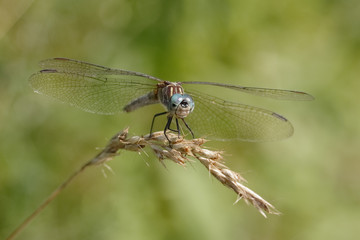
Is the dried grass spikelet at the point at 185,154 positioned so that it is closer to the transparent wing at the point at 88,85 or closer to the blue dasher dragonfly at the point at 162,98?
the blue dasher dragonfly at the point at 162,98

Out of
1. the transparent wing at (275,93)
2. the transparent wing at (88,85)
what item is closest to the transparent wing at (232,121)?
the transparent wing at (275,93)

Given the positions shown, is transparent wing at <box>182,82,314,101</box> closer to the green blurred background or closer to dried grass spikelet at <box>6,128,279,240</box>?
the green blurred background

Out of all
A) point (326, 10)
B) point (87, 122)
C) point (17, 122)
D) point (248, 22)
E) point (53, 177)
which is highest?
point (326, 10)

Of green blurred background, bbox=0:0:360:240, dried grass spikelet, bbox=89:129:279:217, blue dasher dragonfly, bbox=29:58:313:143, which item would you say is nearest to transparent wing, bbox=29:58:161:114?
blue dasher dragonfly, bbox=29:58:313:143

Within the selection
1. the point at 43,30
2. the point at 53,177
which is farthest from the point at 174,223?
the point at 43,30

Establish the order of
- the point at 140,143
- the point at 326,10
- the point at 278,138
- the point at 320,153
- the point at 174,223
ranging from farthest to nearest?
the point at 326,10 < the point at 320,153 < the point at 174,223 < the point at 278,138 < the point at 140,143

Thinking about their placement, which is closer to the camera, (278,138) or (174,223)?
(278,138)

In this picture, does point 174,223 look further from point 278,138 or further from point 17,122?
point 17,122

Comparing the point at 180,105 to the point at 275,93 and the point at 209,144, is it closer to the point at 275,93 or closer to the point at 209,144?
the point at 275,93
